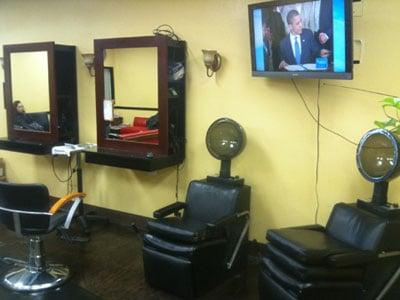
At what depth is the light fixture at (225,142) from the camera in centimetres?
315

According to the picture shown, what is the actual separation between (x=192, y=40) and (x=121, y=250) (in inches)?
77.1

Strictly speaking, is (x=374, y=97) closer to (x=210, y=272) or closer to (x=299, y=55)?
(x=299, y=55)

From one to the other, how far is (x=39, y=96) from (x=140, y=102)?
1.32 meters

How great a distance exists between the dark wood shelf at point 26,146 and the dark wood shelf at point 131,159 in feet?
2.08

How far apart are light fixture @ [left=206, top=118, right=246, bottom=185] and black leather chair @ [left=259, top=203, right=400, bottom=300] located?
0.81 meters

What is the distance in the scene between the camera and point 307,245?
2281 millimetres

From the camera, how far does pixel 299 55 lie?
273cm

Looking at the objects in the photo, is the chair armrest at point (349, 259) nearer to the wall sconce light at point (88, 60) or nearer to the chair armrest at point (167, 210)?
the chair armrest at point (167, 210)

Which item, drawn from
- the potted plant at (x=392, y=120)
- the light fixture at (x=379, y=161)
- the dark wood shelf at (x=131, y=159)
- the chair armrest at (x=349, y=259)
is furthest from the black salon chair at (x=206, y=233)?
the potted plant at (x=392, y=120)

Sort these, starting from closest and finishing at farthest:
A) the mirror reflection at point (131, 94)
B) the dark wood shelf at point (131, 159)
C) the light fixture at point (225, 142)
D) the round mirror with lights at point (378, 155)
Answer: the round mirror with lights at point (378, 155)
the light fixture at point (225, 142)
the dark wood shelf at point (131, 159)
the mirror reflection at point (131, 94)

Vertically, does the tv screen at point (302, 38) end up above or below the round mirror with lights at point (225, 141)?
above

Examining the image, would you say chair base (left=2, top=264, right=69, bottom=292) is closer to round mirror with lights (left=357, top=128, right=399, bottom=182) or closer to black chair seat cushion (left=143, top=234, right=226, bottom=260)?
black chair seat cushion (left=143, top=234, right=226, bottom=260)

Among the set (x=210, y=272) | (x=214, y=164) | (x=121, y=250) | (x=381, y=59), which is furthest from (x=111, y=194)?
(x=381, y=59)

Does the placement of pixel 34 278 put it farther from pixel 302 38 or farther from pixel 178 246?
pixel 302 38
